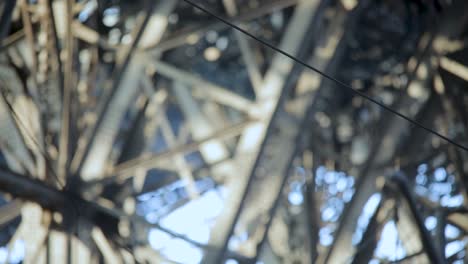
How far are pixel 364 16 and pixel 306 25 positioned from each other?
4.40 m

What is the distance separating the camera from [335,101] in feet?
44.9

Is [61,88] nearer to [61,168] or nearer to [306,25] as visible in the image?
[61,168]

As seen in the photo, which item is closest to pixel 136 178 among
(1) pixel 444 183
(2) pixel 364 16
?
(2) pixel 364 16

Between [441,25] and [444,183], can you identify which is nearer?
[441,25]

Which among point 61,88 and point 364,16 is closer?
point 61,88

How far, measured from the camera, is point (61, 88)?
774 centimetres

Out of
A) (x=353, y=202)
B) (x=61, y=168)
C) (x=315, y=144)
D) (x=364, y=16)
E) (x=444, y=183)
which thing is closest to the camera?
(x=61, y=168)

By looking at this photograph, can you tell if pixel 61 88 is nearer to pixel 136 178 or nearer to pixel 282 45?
pixel 282 45

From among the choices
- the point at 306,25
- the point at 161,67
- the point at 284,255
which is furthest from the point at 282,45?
the point at 284,255

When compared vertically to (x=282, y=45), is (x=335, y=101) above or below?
above

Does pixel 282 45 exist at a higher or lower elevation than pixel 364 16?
lower

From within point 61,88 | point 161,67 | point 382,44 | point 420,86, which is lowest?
point 61,88

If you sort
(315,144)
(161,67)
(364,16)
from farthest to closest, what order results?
(364,16) < (315,144) < (161,67)

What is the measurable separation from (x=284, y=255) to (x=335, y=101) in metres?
2.67
